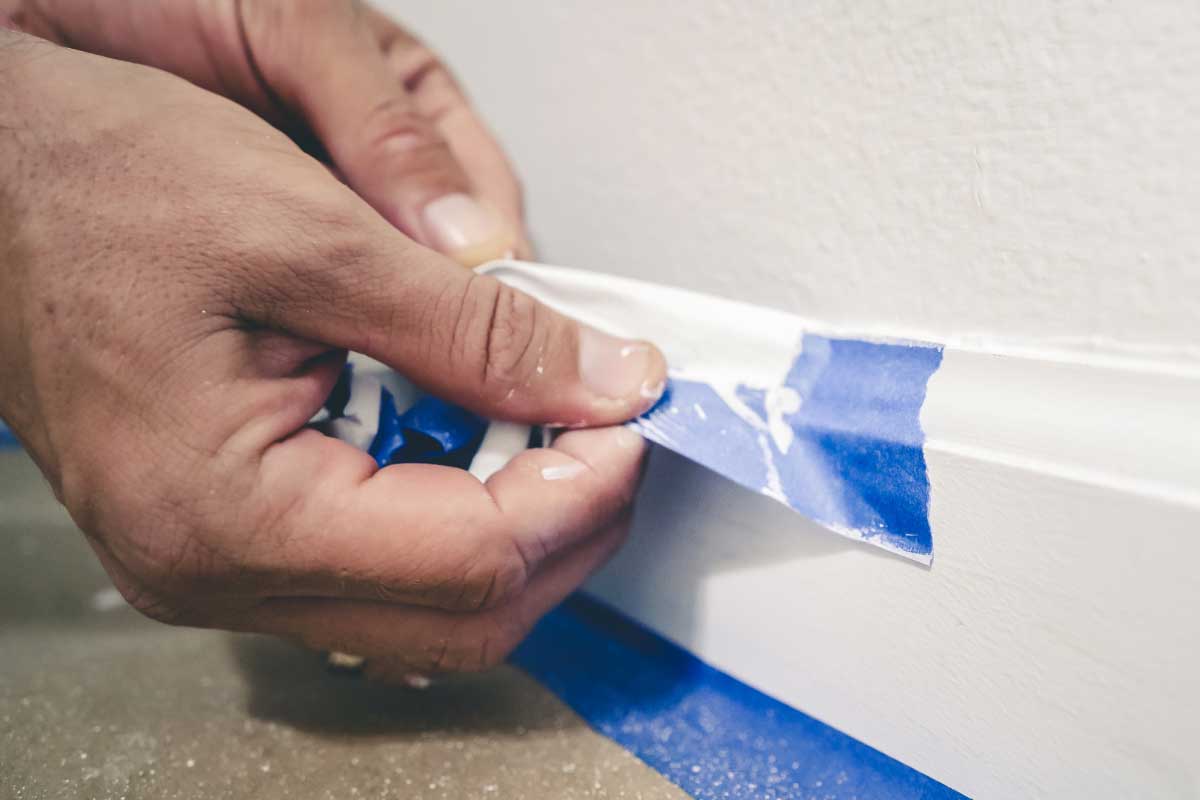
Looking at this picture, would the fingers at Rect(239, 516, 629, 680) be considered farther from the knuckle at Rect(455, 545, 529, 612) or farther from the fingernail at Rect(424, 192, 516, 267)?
the fingernail at Rect(424, 192, 516, 267)

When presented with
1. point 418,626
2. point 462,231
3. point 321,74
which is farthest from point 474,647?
point 321,74

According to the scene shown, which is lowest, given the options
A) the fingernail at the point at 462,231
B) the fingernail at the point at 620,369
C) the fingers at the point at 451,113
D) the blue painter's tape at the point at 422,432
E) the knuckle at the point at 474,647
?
the knuckle at the point at 474,647

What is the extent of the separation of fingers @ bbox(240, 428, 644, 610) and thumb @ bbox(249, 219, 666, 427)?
0.03m

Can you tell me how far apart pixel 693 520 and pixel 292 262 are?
0.85 ft

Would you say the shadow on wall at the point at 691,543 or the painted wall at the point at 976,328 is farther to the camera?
the shadow on wall at the point at 691,543

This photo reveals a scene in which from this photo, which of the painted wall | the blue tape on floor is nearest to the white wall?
the painted wall

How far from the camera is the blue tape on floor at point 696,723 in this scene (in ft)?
1.21

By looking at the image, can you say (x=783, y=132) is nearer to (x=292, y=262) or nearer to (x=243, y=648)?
(x=292, y=262)

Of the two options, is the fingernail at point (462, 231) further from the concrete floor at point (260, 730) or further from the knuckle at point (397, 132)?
the concrete floor at point (260, 730)

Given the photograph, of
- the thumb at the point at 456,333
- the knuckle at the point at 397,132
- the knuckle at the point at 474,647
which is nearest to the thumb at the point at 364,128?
the knuckle at the point at 397,132

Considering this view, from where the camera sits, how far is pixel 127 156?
1.05ft

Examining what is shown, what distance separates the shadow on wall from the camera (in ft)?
1.28

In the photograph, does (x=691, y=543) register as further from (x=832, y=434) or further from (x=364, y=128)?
(x=364, y=128)

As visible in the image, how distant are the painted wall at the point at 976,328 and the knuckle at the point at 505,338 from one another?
0.12 meters
